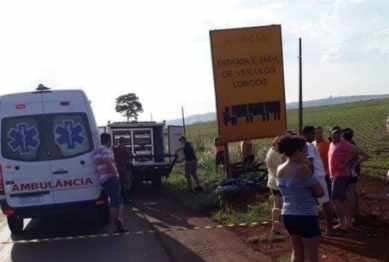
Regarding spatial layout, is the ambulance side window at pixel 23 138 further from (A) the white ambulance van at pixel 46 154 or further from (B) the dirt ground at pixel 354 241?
(B) the dirt ground at pixel 354 241

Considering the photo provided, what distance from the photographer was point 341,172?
32.9 ft

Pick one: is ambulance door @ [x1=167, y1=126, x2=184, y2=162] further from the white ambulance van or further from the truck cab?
the white ambulance van

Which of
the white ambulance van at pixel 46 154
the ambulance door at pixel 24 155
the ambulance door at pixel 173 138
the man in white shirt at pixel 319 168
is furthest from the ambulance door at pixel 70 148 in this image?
the ambulance door at pixel 173 138

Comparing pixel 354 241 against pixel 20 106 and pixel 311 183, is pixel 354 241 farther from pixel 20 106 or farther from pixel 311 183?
pixel 20 106

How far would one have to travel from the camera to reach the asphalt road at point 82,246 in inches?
387

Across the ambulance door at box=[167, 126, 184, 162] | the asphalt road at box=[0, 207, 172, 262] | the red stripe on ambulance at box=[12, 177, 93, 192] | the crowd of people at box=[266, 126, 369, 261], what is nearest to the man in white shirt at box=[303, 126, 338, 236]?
the crowd of people at box=[266, 126, 369, 261]

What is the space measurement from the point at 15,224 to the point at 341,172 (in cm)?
633

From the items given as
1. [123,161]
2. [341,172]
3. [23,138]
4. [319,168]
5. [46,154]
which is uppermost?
[23,138]

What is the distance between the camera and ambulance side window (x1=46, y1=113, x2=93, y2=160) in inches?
462

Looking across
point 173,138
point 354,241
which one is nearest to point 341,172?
point 354,241

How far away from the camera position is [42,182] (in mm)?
11586

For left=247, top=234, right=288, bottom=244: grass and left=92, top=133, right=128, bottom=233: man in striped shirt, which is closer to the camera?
left=247, top=234, right=288, bottom=244: grass

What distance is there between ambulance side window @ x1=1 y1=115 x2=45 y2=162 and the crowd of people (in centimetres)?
426

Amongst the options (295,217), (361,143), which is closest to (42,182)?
(295,217)
